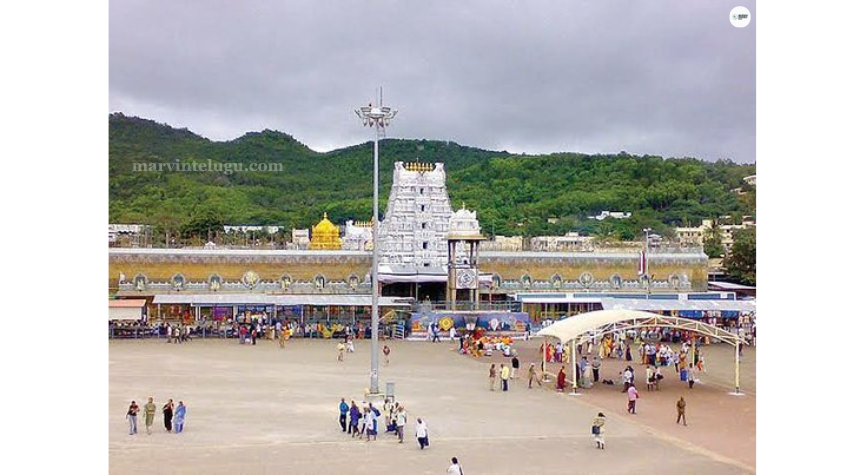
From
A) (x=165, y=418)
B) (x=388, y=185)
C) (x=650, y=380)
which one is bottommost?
(x=650, y=380)

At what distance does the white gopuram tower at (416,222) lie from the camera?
43219mm

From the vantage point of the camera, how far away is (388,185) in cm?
7406

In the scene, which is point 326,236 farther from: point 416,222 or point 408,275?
point 408,275

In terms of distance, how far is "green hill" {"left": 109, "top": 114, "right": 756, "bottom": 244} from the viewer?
58312 mm

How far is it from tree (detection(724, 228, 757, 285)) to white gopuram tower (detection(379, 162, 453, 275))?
54.1 ft

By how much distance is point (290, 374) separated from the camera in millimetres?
21234

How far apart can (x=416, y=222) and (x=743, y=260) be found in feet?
60.8

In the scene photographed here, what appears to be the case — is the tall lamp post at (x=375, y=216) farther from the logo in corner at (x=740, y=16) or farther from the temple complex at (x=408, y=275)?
the temple complex at (x=408, y=275)

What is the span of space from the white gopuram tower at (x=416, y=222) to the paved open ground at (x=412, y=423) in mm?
19144

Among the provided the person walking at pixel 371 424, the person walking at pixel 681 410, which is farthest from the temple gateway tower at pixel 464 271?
the person walking at pixel 371 424

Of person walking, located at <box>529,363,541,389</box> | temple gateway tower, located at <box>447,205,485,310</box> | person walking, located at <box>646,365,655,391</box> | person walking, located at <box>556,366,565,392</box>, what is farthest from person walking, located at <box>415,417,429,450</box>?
temple gateway tower, located at <box>447,205,485,310</box>

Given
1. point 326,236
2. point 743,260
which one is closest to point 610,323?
point 743,260
